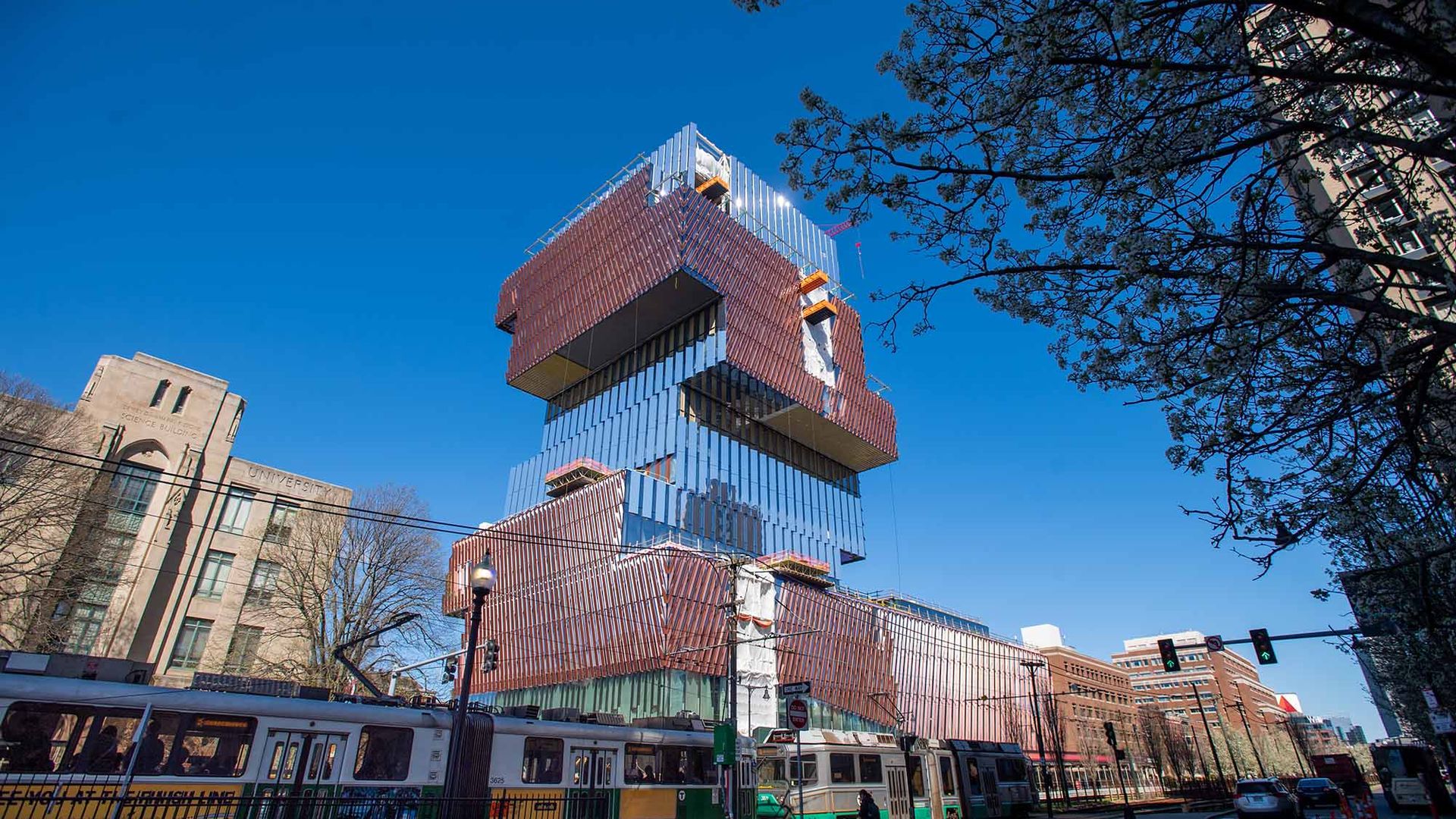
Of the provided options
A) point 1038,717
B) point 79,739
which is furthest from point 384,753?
point 1038,717

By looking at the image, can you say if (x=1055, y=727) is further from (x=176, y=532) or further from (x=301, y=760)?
(x=176, y=532)

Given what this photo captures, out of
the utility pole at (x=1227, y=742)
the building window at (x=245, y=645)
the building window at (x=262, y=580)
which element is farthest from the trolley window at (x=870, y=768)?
the utility pole at (x=1227, y=742)

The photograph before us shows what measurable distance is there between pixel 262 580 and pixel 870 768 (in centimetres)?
3785

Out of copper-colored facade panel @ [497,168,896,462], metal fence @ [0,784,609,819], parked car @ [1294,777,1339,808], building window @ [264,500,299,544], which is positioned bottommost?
parked car @ [1294,777,1339,808]

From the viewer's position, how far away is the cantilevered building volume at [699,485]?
4094cm

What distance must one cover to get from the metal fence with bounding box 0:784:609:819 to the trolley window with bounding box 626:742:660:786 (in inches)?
33.6

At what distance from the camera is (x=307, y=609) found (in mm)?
31391

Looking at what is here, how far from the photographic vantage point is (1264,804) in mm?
22391

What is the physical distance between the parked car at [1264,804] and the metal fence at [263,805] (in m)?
21.6

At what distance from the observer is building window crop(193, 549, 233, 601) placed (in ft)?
129

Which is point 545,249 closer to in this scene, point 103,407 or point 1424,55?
point 103,407

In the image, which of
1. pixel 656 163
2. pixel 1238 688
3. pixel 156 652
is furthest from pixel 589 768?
pixel 1238 688

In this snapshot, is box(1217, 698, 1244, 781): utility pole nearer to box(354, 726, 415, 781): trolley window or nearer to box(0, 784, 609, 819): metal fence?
box(0, 784, 609, 819): metal fence

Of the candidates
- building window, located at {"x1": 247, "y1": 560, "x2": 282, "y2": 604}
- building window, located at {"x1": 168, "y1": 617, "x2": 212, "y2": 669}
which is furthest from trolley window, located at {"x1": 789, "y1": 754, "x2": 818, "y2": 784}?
building window, located at {"x1": 168, "y1": 617, "x2": 212, "y2": 669}
